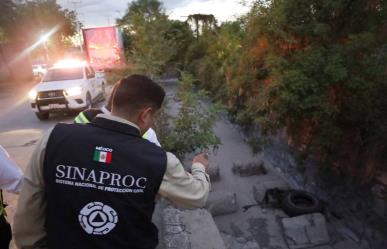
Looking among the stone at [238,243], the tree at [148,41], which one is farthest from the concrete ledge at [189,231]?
the tree at [148,41]

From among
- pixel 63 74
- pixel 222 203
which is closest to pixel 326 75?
pixel 222 203

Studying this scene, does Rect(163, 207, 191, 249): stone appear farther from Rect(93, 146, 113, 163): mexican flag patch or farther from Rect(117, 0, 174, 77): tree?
Rect(117, 0, 174, 77): tree

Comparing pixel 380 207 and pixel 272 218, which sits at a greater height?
pixel 380 207

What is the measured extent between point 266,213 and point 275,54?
2609 millimetres

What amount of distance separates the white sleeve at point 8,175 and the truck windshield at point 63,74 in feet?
38.1

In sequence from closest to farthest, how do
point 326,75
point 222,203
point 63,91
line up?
1. point 326,75
2. point 222,203
3. point 63,91

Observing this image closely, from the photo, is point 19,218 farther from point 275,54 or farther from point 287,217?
point 287,217

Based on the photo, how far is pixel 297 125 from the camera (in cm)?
564

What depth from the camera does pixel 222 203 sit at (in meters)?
6.08

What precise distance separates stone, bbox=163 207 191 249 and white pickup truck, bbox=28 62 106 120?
30.2 ft

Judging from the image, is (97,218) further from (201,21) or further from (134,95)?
(201,21)

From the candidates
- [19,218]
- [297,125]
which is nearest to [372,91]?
[297,125]

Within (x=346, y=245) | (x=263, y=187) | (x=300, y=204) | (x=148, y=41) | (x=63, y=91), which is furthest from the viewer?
(x=63, y=91)

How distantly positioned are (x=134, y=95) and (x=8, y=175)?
43.4 inches
